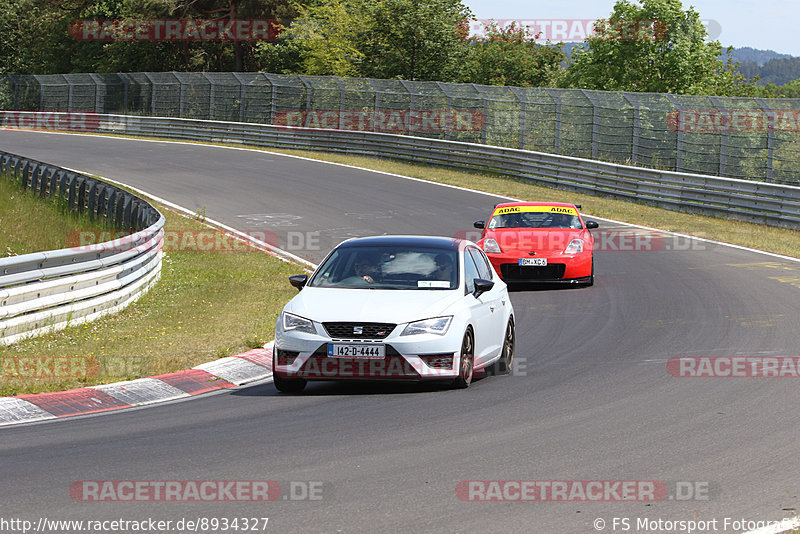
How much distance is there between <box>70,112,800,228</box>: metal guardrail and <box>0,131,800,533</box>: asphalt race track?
478 inches

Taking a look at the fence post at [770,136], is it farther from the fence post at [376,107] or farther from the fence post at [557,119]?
the fence post at [376,107]

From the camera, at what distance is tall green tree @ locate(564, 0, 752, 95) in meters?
68.9

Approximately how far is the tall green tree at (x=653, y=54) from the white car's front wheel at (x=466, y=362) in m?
60.2

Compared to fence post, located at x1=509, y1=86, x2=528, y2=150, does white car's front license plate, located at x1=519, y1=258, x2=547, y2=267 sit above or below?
below

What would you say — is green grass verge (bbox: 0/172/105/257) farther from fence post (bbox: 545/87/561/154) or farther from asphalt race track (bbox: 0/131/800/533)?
fence post (bbox: 545/87/561/154)

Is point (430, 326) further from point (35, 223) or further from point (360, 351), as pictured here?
point (35, 223)

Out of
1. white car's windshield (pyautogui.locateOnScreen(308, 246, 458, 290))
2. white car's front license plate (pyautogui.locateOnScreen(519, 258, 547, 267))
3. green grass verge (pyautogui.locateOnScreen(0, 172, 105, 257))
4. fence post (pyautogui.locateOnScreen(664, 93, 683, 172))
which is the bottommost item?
green grass verge (pyautogui.locateOnScreen(0, 172, 105, 257))

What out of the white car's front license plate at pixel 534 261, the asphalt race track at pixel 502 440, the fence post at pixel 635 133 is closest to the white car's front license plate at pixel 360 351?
the asphalt race track at pixel 502 440

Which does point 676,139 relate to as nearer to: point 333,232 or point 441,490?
point 333,232

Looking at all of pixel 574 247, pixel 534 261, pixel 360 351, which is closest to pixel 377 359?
pixel 360 351

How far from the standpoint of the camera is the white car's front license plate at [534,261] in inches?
707

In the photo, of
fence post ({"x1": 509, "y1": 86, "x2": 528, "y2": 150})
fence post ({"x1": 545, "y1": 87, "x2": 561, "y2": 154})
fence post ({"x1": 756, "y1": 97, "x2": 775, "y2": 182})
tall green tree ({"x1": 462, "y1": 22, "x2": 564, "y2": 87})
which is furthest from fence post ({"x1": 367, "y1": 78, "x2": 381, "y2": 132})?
tall green tree ({"x1": 462, "y1": 22, "x2": 564, "y2": 87})

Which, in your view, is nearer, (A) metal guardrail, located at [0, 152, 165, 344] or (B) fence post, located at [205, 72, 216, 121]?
(A) metal guardrail, located at [0, 152, 165, 344]

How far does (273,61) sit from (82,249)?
5860 cm
